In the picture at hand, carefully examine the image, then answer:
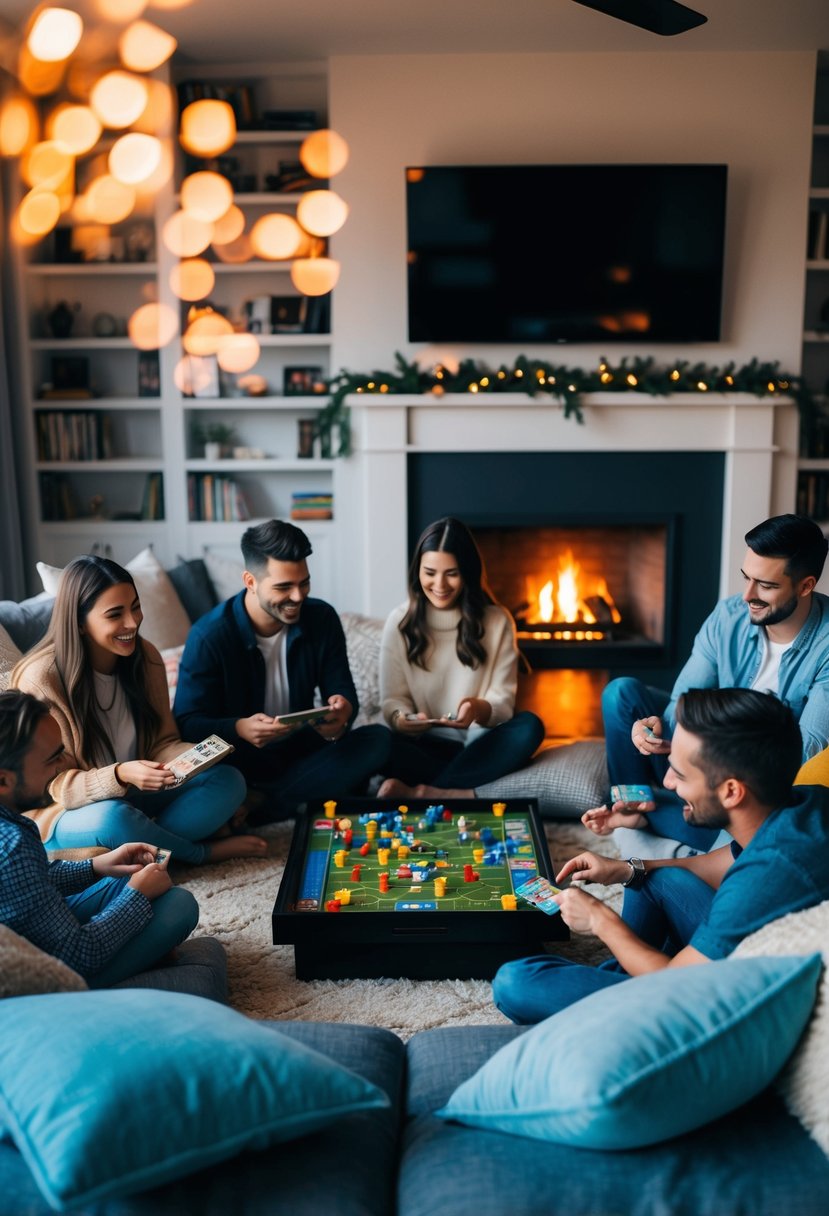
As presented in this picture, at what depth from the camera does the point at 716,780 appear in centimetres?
163

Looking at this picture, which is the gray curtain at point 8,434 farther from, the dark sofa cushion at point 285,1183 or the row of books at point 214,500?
the dark sofa cushion at point 285,1183

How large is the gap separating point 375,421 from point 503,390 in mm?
555

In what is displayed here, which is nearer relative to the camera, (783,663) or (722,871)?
(722,871)

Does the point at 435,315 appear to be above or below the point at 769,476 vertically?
above

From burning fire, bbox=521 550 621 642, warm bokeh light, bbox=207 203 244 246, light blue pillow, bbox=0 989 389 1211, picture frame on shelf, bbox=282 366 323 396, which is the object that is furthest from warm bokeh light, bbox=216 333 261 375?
light blue pillow, bbox=0 989 389 1211

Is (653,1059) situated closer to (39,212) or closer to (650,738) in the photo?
(650,738)

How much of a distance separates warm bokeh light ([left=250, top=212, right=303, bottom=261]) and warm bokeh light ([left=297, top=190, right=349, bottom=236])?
0.06 meters

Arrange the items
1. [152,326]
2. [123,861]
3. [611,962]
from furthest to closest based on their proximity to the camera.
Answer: [152,326] < [123,861] < [611,962]

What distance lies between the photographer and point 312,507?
15.8 feet

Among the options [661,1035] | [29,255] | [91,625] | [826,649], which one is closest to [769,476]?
[826,649]

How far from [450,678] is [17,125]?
3.17 m

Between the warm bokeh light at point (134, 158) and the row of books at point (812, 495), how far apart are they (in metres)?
3.16

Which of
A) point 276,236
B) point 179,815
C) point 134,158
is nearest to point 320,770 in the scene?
point 179,815

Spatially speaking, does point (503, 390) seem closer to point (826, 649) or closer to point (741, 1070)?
point (826, 649)
